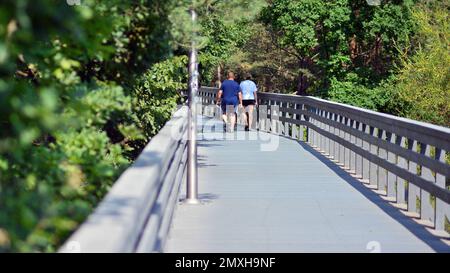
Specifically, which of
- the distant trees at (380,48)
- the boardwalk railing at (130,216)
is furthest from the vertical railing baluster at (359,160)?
the distant trees at (380,48)

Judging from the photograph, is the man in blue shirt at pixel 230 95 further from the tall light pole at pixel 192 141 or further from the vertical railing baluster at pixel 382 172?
the tall light pole at pixel 192 141

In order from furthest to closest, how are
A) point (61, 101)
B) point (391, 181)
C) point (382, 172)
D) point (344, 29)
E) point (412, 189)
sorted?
point (344, 29) → point (382, 172) → point (391, 181) → point (412, 189) → point (61, 101)

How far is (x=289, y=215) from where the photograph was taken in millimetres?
12844

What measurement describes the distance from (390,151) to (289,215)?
2317mm

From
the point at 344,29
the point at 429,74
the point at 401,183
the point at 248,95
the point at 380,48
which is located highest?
the point at 344,29

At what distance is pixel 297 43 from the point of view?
172 ft

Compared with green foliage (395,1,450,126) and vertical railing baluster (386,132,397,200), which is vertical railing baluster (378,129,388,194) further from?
green foliage (395,1,450,126)

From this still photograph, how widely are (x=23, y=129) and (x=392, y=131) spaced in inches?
445

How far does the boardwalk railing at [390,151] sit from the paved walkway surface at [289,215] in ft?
0.92

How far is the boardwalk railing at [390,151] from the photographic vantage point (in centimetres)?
1145

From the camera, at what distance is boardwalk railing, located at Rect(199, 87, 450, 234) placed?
11445 millimetres

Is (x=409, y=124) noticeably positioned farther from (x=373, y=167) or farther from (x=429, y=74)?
(x=429, y=74)

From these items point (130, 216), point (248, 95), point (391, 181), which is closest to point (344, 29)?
point (248, 95)
